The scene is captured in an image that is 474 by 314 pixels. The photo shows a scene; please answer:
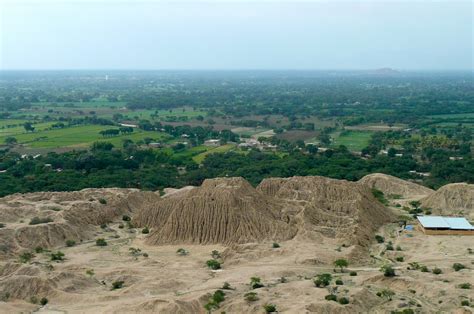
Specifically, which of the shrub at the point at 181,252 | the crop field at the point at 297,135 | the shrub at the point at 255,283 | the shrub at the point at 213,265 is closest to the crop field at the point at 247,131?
the crop field at the point at 297,135

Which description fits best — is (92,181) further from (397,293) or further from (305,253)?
(397,293)

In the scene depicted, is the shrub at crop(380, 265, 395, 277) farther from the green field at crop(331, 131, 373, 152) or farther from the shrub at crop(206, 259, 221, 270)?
the green field at crop(331, 131, 373, 152)

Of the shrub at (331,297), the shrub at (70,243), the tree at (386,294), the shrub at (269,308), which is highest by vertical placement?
the shrub at (331,297)

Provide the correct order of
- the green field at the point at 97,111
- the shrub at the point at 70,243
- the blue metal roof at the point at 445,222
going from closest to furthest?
the shrub at the point at 70,243
the blue metal roof at the point at 445,222
the green field at the point at 97,111

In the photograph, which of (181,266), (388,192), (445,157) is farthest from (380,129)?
(181,266)

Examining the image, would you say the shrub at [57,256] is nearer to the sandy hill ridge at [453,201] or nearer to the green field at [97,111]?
the sandy hill ridge at [453,201]

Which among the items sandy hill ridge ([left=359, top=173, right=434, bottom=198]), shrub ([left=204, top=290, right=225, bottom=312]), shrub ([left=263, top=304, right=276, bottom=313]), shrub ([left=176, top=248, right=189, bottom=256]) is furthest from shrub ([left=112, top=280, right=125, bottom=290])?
sandy hill ridge ([left=359, top=173, right=434, bottom=198])

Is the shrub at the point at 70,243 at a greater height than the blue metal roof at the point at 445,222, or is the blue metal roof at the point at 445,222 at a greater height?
the blue metal roof at the point at 445,222
